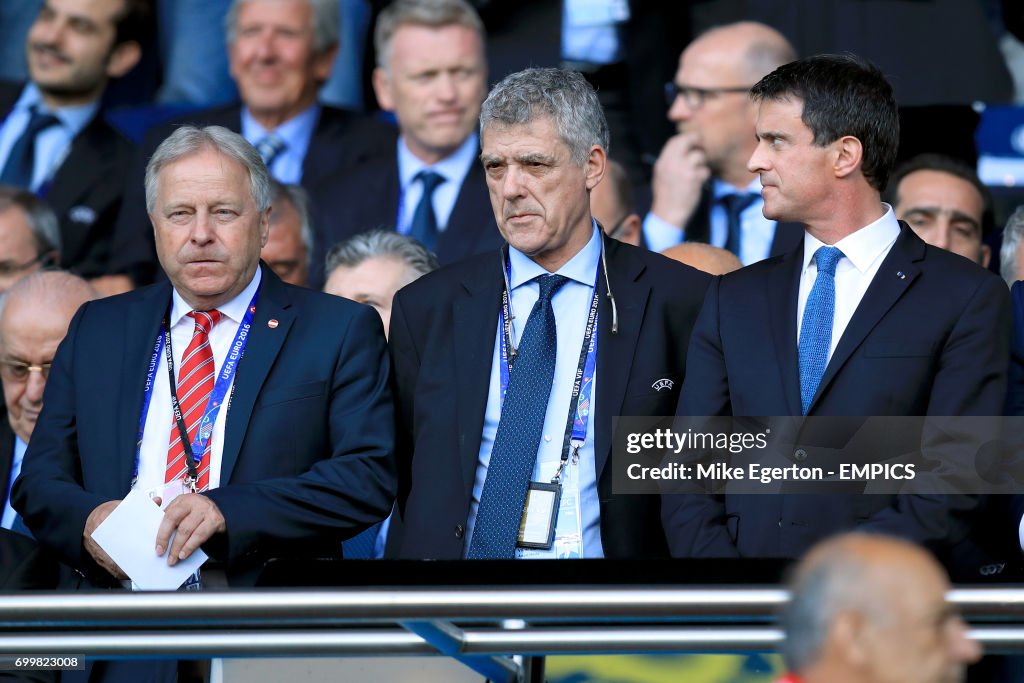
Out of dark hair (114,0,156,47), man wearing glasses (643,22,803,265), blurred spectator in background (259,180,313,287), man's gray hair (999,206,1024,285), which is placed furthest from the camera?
dark hair (114,0,156,47)

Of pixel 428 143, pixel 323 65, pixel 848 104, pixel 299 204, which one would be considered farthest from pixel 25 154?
pixel 848 104

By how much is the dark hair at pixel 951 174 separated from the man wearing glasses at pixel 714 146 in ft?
1.77

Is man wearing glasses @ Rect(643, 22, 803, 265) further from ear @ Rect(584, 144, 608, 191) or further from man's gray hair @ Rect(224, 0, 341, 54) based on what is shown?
ear @ Rect(584, 144, 608, 191)

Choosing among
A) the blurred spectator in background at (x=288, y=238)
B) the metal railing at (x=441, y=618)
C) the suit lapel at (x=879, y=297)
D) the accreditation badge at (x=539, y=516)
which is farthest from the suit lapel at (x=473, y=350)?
the blurred spectator in background at (x=288, y=238)

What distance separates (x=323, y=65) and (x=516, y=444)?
3.35 metres

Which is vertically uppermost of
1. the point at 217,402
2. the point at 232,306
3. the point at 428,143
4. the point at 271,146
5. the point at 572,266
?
the point at 271,146

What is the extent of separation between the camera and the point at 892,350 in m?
3.81

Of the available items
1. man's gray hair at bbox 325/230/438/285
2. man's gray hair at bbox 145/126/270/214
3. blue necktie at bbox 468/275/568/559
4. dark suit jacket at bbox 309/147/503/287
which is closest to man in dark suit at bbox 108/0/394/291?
dark suit jacket at bbox 309/147/503/287

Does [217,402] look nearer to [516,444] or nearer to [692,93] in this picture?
[516,444]

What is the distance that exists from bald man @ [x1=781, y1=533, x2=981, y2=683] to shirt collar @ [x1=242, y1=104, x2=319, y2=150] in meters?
5.14

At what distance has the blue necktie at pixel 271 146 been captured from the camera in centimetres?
683

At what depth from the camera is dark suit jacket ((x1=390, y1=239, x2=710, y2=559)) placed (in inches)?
A: 160

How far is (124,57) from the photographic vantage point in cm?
706

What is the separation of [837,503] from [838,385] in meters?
0.29
